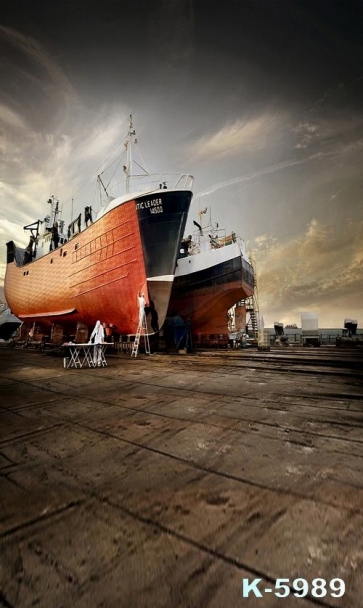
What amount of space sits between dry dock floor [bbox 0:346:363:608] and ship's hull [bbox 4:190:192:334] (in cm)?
943

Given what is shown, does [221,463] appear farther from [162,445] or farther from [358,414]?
[358,414]

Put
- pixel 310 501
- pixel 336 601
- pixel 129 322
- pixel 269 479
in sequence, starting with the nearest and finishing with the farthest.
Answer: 1. pixel 336 601
2. pixel 310 501
3. pixel 269 479
4. pixel 129 322

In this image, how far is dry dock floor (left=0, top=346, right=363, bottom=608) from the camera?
42.2 inches

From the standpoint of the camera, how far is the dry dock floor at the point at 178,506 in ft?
3.52

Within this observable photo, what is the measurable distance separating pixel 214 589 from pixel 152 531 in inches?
18.2

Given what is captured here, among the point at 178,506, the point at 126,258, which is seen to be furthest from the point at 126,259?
the point at 178,506

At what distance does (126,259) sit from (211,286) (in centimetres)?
863

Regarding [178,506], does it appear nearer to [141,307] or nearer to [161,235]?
[141,307]

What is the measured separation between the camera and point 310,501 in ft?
5.30

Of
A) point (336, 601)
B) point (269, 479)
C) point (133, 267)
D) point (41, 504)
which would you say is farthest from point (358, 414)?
point (133, 267)

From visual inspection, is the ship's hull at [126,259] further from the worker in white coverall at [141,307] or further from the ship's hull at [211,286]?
the ship's hull at [211,286]

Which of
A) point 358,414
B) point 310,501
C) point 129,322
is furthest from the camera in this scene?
point 129,322

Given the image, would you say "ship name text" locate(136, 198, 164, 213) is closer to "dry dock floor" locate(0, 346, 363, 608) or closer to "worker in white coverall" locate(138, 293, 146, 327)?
"worker in white coverall" locate(138, 293, 146, 327)

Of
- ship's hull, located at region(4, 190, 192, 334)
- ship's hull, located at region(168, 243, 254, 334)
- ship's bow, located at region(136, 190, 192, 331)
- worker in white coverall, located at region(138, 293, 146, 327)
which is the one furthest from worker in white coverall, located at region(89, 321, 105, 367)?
ship's hull, located at region(168, 243, 254, 334)
